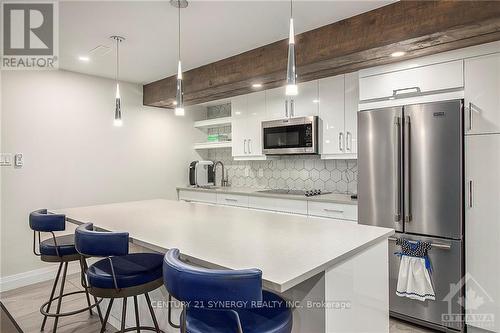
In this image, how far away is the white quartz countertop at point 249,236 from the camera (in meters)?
1.15

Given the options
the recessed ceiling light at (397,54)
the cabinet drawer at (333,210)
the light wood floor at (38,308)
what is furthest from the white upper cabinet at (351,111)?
the light wood floor at (38,308)

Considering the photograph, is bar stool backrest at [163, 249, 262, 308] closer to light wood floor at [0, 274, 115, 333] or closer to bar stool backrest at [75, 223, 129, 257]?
bar stool backrest at [75, 223, 129, 257]

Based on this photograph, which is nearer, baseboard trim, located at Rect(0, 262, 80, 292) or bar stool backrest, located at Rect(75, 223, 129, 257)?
bar stool backrest, located at Rect(75, 223, 129, 257)

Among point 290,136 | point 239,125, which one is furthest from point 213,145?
point 290,136

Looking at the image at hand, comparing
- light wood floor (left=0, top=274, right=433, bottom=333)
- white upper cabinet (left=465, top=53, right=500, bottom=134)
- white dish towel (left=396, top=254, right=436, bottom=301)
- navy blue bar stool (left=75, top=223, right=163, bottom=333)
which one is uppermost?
white upper cabinet (left=465, top=53, right=500, bottom=134)

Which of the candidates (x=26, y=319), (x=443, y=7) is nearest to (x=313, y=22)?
(x=443, y=7)

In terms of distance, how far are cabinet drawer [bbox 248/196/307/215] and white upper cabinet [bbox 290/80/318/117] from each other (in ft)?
3.29

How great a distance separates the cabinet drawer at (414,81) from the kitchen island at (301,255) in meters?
1.36

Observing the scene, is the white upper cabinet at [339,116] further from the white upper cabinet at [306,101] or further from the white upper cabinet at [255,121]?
the white upper cabinet at [255,121]

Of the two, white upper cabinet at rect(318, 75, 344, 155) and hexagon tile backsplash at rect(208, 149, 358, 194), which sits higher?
white upper cabinet at rect(318, 75, 344, 155)

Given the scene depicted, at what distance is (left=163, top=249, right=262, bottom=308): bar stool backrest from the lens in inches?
36.6

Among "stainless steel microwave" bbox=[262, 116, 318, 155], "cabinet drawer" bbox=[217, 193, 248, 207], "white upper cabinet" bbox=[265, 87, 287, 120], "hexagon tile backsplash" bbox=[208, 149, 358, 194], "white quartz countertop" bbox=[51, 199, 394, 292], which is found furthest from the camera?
"cabinet drawer" bbox=[217, 193, 248, 207]

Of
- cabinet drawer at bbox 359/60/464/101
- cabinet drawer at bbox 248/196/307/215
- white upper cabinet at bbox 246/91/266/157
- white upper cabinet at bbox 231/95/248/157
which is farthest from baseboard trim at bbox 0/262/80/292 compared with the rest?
cabinet drawer at bbox 359/60/464/101

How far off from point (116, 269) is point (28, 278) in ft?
8.14
